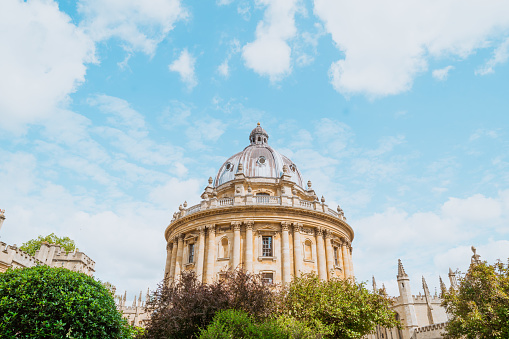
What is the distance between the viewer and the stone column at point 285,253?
29219 millimetres

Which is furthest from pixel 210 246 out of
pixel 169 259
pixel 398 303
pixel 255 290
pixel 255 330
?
pixel 398 303

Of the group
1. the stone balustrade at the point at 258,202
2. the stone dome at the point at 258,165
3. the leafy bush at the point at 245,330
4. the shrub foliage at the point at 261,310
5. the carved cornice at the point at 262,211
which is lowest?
the leafy bush at the point at 245,330

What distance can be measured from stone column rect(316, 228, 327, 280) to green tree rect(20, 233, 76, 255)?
34.2 m

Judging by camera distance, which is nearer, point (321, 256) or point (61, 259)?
point (321, 256)

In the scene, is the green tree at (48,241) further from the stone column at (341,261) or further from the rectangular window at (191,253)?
the stone column at (341,261)

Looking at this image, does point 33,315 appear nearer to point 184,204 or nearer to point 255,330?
point 255,330

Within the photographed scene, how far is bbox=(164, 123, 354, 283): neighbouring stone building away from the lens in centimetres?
3019

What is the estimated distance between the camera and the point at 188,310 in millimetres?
16922

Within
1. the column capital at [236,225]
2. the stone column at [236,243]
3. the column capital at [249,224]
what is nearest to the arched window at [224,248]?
the stone column at [236,243]

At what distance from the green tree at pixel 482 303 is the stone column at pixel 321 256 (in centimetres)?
1037

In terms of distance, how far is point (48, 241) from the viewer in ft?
152

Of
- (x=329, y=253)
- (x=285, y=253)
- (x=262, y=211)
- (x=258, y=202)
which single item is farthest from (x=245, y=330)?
(x=329, y=253)

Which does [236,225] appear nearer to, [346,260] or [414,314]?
[346,260]

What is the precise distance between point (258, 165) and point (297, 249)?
40.6ft
